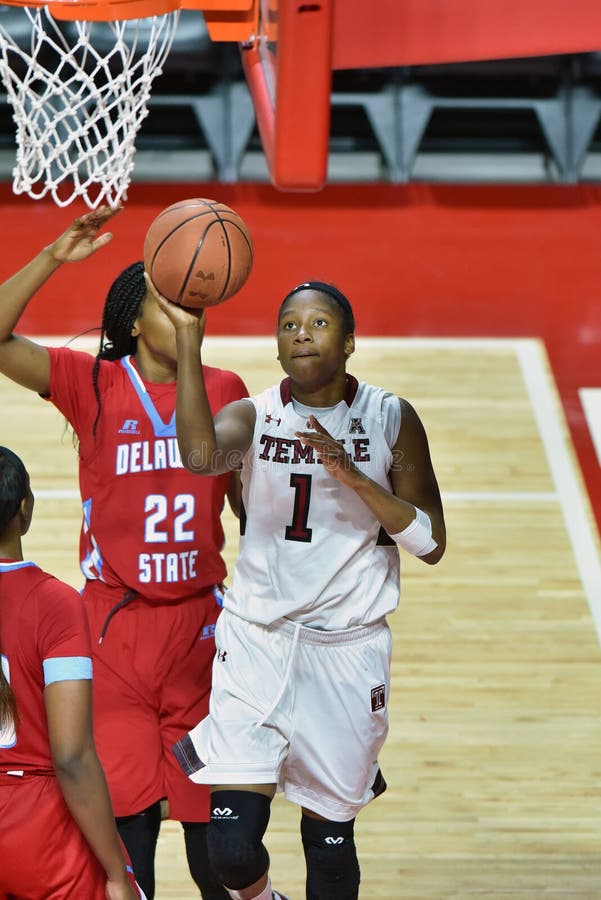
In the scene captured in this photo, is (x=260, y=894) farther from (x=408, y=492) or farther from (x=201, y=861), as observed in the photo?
(x=408, y=492)

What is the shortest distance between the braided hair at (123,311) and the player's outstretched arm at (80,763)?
1315mm

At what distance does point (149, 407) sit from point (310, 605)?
2.45 feet

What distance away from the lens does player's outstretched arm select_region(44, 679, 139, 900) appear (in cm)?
284

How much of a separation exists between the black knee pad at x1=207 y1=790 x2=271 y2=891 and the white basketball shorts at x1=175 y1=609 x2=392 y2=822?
0.06m

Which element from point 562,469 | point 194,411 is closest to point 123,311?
point 194,411

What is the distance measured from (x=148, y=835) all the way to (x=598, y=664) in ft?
8.33

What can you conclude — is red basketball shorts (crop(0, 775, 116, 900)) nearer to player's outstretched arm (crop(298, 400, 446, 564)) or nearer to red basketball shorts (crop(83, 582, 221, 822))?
red basketball shorts (crop(83, 582, 221, 822))

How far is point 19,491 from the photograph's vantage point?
2959 mm

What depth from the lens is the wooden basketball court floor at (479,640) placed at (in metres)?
4.67

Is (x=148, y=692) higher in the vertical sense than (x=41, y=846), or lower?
lower

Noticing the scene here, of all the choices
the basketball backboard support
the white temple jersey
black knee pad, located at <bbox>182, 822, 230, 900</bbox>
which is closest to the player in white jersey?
the white temple jersey

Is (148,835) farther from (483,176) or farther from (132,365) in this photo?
(483,176)

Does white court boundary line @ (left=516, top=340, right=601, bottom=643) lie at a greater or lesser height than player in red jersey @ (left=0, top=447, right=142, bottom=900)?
lesser

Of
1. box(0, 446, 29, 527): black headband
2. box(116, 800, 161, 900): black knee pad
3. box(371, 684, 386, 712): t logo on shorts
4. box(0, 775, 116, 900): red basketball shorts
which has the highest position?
box(0, 446, 29, 527): black headband
